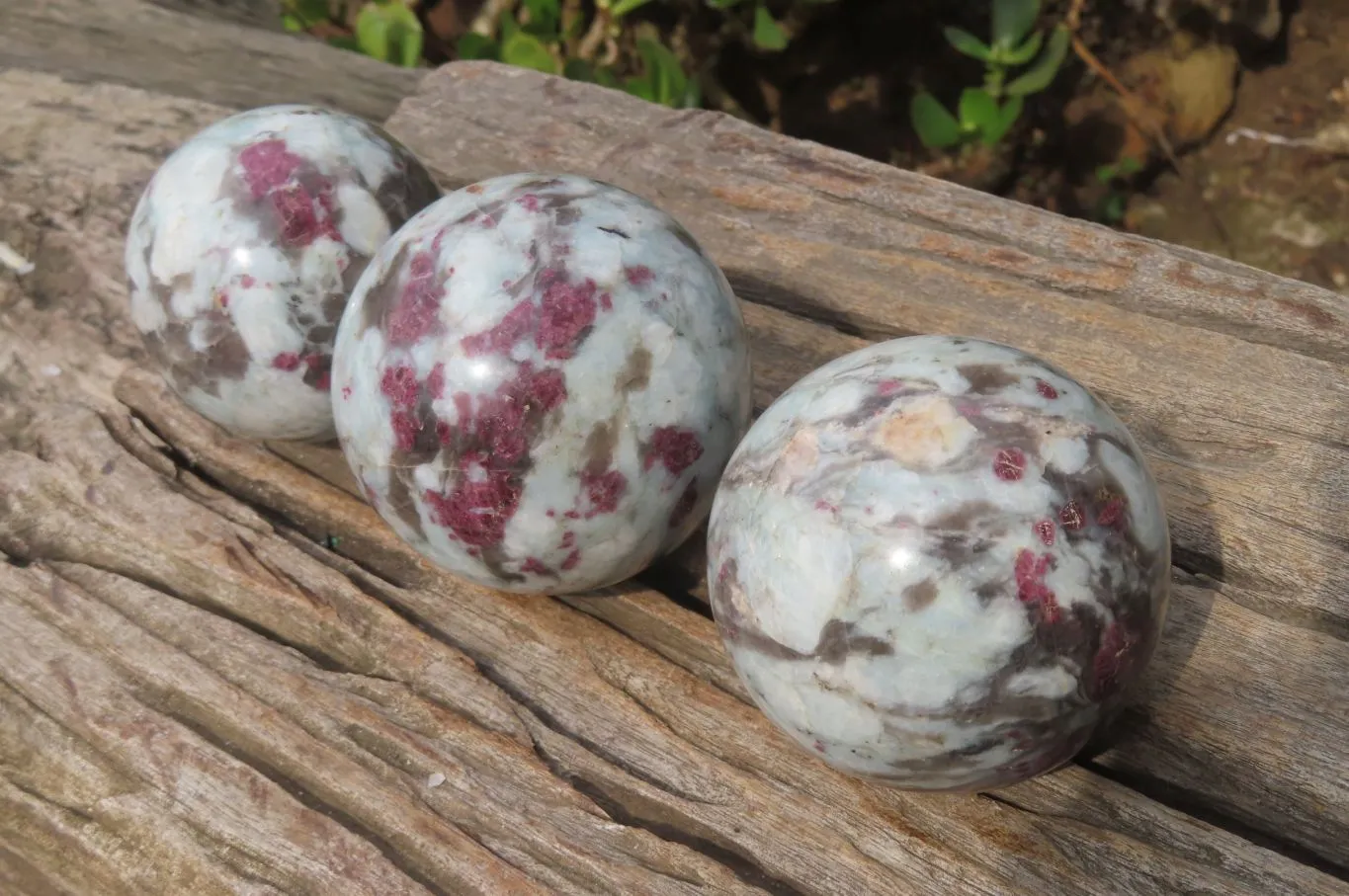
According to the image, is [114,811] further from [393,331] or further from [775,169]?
[775,169]

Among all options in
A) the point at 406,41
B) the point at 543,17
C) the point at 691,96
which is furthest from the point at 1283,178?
the point at 406,41

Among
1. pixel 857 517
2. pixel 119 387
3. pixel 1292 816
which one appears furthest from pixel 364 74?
pixel 1292 816

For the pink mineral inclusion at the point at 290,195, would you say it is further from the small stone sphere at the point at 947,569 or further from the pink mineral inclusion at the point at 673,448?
the small stone sphere at the point at 947,569

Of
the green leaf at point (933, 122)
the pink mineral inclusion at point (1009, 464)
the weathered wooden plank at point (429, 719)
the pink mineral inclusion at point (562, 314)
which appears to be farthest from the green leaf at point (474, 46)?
the pink mineral inclusion at point (1009, 464)

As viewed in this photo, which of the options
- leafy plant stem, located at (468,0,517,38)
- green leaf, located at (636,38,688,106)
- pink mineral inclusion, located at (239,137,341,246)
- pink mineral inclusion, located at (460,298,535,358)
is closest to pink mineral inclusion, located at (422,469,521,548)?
pink mineral inclusion, located at (460,298,535,358)

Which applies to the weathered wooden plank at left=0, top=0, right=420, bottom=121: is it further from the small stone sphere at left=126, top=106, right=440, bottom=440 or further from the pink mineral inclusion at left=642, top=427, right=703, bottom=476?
the pink mineral inclusion at left=642, top=427, right=703, bottom=476

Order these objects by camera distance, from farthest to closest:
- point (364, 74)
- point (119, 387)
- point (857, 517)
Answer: point (364, 74) → point (119, 387) → point (857, 517)
